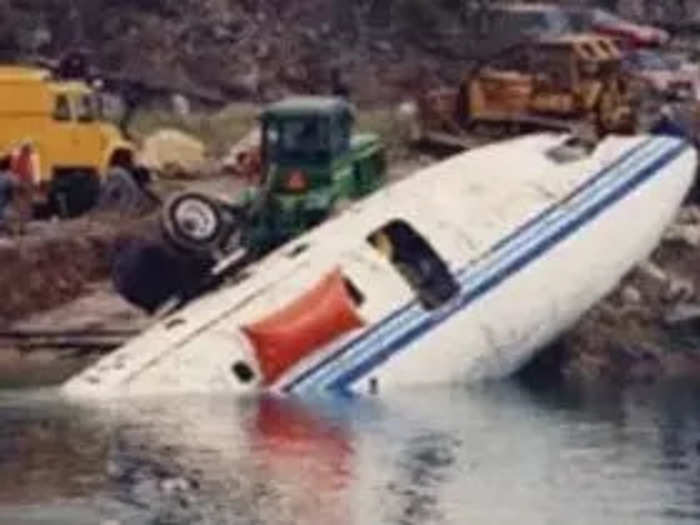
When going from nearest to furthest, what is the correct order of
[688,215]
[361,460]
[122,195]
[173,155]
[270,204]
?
[361,460] < [270,204] < [688,215] < [122,195] < [173,155]

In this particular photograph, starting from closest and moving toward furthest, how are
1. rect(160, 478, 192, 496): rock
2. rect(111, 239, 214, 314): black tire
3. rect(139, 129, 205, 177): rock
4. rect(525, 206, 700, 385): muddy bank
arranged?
rect(160, 478, 192, 496): rock
rect(525, 206, 700, 385): muddy bank
rect(111, 239, 214, 314): black tire
rect(139, 129, 205, 177): rock

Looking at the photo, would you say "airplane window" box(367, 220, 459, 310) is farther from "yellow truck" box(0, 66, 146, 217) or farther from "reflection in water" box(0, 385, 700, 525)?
"yellow truck" box(0, 66, 146, 217)

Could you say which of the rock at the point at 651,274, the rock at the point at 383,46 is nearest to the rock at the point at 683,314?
the rock at the point at 651,274

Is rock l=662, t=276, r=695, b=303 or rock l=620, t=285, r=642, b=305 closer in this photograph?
rock l=620, t=285, r=642, b=305

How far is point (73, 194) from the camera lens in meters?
70.2

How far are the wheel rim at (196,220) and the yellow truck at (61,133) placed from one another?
7.22m

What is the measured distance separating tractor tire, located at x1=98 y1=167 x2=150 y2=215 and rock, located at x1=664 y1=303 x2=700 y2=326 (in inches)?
424

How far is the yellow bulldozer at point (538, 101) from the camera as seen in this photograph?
242 ft

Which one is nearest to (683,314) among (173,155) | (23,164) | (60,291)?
(60,291)

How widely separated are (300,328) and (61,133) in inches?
631

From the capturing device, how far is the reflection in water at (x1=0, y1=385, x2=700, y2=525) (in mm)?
44906

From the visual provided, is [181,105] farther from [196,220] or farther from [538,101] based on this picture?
[196,220]

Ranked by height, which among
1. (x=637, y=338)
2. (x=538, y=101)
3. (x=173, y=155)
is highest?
(x=538, y=101)

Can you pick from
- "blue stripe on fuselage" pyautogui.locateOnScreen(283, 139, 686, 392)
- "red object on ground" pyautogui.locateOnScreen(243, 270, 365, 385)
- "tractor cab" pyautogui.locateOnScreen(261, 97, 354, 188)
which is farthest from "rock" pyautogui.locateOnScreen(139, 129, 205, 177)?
"red object on ground" pyautogui.locateOnScreen(243, 270, 365, 385)
